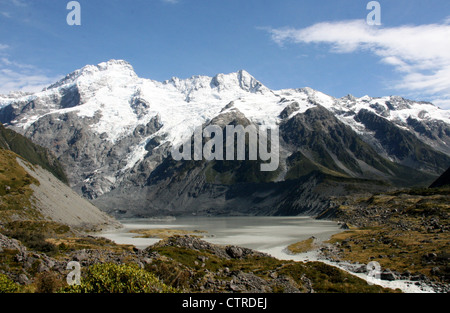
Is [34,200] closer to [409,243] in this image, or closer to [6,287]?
[6,287]

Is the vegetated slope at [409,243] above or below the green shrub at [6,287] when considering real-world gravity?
below

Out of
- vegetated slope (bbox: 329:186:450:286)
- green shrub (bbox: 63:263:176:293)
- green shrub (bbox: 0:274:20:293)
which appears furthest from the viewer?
vegetated slope (bbox: 329:186:450:286)

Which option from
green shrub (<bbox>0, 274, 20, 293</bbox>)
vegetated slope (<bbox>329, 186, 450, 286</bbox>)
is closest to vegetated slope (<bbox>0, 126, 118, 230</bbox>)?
green shrub (<bbox>0, 274, 20, 293</bbox>)

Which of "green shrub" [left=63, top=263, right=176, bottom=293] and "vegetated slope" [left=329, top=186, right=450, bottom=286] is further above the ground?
"green shrub" [left=63, top=263, right=176, bottom=293]

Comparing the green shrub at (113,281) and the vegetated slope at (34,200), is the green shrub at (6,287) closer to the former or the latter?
the green shrub at (113,281)

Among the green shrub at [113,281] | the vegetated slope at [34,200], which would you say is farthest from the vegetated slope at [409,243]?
the vegetated slope at [34,200]

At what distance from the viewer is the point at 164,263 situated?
50.7 m

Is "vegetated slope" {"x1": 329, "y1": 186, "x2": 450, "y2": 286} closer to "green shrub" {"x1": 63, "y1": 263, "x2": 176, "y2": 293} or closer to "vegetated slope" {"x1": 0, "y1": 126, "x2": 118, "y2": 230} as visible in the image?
"green shrub" {"x1": 63, "y1": 263, "x2": 176, "y2": 293}

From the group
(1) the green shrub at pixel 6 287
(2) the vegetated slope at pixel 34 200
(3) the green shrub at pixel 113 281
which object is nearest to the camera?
(3) the green shrub at pixel 113 281

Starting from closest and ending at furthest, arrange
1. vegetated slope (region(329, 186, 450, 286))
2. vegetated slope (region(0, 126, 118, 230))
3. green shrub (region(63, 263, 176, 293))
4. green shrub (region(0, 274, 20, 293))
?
green shrub (region(63, 263, 176, 293)), green shrub (region(0, 274, 20, 293)), vegetated slope (region(329, 186, 450, 286)), vegetated slope (region(0, 126, 118, 230))

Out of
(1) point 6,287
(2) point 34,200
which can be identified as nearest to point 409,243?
(1) point 6,287

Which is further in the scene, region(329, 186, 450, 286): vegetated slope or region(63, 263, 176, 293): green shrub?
region(329, 186, 450, 286): vegetated slope
